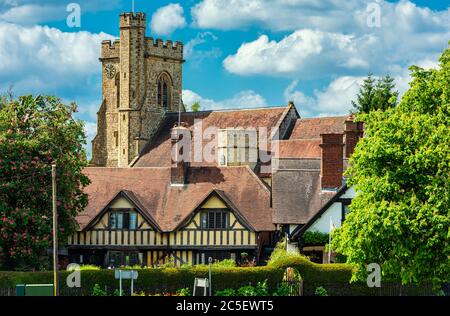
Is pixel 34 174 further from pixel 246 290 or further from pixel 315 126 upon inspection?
pixel 315 126

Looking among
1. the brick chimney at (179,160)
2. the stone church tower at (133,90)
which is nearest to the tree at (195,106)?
the stone church tower at (133,90)

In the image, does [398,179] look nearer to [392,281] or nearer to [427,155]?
[427,155]

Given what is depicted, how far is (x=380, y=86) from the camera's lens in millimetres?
67250

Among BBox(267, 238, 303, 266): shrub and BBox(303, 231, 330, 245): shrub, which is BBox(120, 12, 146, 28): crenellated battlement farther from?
BBox(303, 231, 330, 245): shrub

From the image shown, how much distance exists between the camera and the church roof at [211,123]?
201ft

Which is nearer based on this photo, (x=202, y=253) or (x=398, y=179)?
(x=398, y=179)

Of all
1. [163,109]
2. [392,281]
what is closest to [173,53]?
[163,109]

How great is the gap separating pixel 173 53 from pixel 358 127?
30388 millimetres

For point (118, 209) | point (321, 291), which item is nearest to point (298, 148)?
point (118, 209)

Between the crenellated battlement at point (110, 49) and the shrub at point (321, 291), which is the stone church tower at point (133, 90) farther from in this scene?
the shrub at point (321, 291)

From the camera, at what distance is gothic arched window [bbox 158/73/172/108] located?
7056 centimetres

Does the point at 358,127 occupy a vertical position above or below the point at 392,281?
above
